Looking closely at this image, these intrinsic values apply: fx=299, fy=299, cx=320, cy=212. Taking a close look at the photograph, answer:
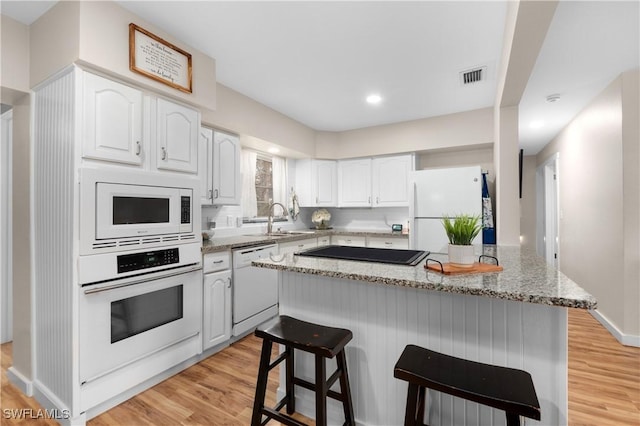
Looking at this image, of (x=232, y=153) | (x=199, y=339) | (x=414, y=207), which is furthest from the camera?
(x=414, y=207)

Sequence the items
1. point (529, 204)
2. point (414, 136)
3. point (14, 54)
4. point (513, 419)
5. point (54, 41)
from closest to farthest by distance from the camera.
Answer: point (513, 419), point (54, 41), point (14, 54), point (414, 136), point (529, 204)

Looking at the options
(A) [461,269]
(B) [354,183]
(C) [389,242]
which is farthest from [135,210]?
(B) [354,183]

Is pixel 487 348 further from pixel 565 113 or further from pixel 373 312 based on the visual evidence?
pixel 565 113

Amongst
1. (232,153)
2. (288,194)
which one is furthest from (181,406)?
(288,194)

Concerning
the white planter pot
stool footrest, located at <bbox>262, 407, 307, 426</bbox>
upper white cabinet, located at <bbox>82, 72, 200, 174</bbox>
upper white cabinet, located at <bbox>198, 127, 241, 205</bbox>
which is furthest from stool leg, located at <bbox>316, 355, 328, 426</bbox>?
upper white cabinet, located at <bbox>198, 127, 241, 205</bbox>

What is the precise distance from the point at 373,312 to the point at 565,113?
3765 mm

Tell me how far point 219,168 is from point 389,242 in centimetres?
240

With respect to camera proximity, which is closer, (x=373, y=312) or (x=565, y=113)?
(x=373, y=312)

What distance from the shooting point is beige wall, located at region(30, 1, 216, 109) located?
1.66 m

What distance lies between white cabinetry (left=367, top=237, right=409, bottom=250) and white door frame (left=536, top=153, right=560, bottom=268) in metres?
2.63

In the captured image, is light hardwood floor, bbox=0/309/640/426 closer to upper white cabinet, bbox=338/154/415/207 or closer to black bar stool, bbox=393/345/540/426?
black bar stool, bbox=393/345/540/426

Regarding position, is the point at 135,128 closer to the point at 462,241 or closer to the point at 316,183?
the point at 462,241

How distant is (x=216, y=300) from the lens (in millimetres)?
2477

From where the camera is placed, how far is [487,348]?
126 cm
